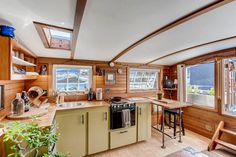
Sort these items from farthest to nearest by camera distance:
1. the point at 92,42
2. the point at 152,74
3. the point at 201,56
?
the point at 152,74, the point at 201,56, the point at 92,42

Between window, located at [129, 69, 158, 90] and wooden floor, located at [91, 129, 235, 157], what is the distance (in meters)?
1.51

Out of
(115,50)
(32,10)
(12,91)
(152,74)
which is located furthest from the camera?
(152,74)

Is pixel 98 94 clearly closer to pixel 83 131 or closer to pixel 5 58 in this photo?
pixel 83 131

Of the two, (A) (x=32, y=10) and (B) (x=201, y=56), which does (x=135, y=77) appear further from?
(A) (x=32, y=10)

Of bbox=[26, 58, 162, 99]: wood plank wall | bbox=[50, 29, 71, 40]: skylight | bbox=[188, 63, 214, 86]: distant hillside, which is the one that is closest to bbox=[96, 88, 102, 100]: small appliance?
bbox=[26, 58, 162, 99]: wood plank wall

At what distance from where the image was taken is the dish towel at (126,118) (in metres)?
2.73

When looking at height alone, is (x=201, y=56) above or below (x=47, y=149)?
above

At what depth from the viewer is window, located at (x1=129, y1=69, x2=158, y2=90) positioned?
3.94 meters

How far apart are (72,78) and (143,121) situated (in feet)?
6.70

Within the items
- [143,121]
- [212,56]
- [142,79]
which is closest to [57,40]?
[143,121]

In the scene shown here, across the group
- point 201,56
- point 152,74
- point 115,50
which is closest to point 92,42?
point 115,50

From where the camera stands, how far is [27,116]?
1.71 metres

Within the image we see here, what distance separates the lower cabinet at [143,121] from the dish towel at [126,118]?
0.97 feet

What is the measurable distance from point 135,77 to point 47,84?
242cm
